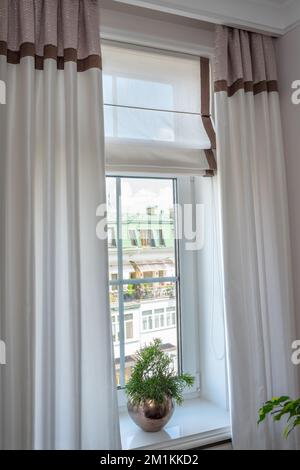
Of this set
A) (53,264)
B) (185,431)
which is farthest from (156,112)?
(185,431)

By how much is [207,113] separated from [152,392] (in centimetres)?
119

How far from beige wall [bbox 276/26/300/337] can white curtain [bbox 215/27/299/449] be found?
4 cm

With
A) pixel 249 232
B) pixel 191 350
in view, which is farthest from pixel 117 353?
pixel 249 232

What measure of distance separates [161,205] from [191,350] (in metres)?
0.69

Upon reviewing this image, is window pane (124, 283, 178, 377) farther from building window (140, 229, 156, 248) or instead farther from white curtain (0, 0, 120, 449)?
white curtain (0, 0, 120, 449)

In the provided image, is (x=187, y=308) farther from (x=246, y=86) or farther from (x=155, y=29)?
(x=155, y=29)

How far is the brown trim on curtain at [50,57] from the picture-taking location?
1.23 metres

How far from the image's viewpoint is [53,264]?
1.24 m

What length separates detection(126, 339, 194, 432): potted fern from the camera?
146cm

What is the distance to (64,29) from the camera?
4.26ft

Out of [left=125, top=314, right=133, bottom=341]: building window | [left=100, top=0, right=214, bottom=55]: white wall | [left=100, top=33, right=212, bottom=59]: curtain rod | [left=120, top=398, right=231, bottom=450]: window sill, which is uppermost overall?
[left=100, top=0, right=214, bottom=55]: white wall

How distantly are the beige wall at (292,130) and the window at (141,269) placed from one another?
0.52 metres

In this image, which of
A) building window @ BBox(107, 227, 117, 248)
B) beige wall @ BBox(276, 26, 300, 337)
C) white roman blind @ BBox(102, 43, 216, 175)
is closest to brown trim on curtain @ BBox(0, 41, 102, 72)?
white roman blind @ BBox(102, 43, 216, 175)

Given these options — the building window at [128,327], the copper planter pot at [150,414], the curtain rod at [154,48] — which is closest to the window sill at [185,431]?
the copper planter pot at [150,414]
